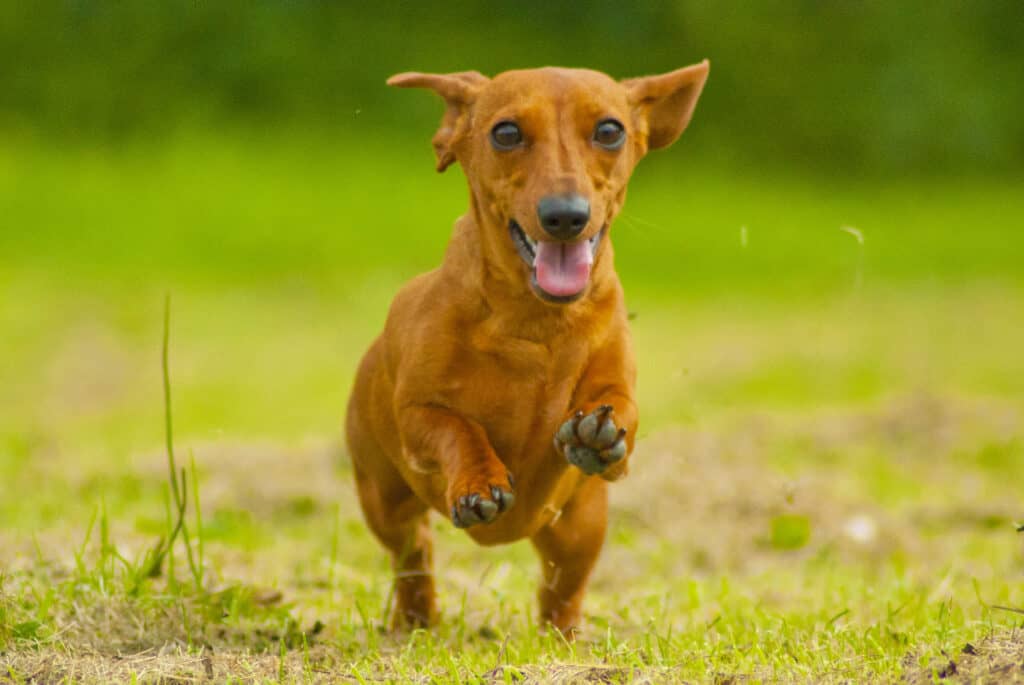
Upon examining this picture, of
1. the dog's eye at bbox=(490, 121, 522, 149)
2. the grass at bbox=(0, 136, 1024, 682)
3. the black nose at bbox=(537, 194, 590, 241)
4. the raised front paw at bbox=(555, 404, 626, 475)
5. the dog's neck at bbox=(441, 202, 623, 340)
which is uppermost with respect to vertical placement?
the dog's eye at bbox=(490, 121, 522, 149)

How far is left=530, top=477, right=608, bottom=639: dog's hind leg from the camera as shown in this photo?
3.96 meters

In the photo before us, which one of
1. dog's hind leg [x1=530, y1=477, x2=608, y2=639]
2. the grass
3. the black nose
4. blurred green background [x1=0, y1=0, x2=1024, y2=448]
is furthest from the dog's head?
blurred green background [x1=0, y1=0, x2=1024, y2=448]

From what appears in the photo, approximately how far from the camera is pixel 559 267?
3.33 meters

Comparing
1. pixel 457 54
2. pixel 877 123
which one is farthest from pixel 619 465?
pixel 877 123

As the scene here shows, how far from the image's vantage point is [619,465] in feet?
11.4

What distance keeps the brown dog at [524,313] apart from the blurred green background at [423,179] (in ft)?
21.5

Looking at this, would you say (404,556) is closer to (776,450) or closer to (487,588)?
(487,588)

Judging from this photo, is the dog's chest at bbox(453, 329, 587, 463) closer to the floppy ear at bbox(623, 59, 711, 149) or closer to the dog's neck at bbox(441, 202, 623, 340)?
the dog's neck at bbox(441, 202, 623, 340)

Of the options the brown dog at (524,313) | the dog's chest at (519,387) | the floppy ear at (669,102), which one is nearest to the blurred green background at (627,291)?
the floppy ear at (669,102)

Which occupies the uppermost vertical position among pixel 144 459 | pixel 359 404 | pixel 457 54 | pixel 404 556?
pixel 457 54

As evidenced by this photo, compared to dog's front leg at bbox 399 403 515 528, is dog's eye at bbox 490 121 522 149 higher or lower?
higher

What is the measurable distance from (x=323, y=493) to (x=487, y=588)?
188 cm

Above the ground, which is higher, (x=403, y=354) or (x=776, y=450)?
(x=403, y=354)

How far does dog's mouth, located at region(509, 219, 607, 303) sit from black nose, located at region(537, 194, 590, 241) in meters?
0.06
